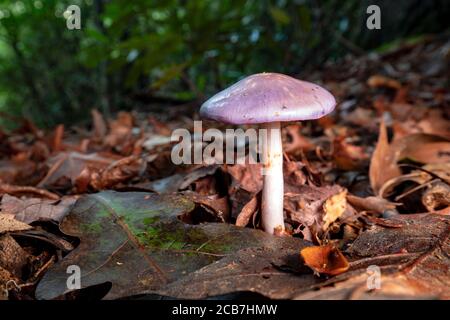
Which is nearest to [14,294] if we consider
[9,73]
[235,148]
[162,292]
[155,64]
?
[162,292]

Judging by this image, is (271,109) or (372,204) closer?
(271,109)

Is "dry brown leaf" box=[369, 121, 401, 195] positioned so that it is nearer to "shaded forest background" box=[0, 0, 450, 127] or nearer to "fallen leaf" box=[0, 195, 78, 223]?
"fallen leaf" box=[0, 195, 78, 223]

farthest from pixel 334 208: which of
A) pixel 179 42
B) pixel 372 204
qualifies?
pixel 179 42

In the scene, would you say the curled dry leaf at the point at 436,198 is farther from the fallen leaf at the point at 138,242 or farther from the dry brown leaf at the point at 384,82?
the dry brown leaf at the point at 384,82

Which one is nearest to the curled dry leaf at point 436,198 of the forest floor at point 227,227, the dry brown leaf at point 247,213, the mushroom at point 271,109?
the forest floor at point 227,227

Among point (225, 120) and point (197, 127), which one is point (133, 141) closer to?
point (197, 127)

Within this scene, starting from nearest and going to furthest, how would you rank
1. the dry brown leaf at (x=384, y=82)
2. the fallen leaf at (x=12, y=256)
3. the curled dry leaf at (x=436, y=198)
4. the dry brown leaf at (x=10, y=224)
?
the fallen leaf at (x=12, y=256) < the dry brown leaf at (x=10, y=224) < the curled dry leaf at (x=436, y=198) < the dry brown leaf at (x=384, y=82)

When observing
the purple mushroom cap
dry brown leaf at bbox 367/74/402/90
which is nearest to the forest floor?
the purple mushroom cap

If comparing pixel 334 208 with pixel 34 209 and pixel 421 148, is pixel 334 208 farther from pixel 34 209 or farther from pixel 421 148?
pixel 34 209
